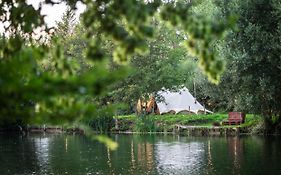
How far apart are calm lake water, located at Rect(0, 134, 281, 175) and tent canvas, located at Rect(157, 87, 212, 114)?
66.0 feet

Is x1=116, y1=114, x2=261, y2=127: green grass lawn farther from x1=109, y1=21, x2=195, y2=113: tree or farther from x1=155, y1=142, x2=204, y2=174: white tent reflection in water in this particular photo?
x1=155, y1=142, x2=204, y2=174: white tent reflection in water

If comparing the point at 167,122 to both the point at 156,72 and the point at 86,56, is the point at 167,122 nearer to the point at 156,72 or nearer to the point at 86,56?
the point at 156,72

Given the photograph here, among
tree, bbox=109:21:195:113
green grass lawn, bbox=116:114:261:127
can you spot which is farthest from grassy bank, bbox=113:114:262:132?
tree, bbox=109:21:195:113

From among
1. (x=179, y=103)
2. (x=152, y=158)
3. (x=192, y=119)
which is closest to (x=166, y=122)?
(x=192, y=119)

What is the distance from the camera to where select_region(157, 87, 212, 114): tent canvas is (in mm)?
61016

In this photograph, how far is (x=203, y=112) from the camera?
60250 mm

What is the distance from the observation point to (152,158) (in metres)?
30.3

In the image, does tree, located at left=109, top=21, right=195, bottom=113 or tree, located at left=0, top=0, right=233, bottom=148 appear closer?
tree, located at left=0, top=0, right=233, bottom=148

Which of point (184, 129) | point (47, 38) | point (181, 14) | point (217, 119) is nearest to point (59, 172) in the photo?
point (47, 38)

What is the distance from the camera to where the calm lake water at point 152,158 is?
82.8 feet

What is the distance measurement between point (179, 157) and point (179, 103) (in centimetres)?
3220

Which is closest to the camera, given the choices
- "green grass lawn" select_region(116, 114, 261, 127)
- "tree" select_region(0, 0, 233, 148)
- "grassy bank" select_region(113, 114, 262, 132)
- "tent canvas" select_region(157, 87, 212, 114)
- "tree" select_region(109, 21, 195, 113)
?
"tree" select_region(0, 0, 233, 148)

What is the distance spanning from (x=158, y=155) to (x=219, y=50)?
8.45m

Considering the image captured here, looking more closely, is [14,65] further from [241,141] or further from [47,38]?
[241,141]
